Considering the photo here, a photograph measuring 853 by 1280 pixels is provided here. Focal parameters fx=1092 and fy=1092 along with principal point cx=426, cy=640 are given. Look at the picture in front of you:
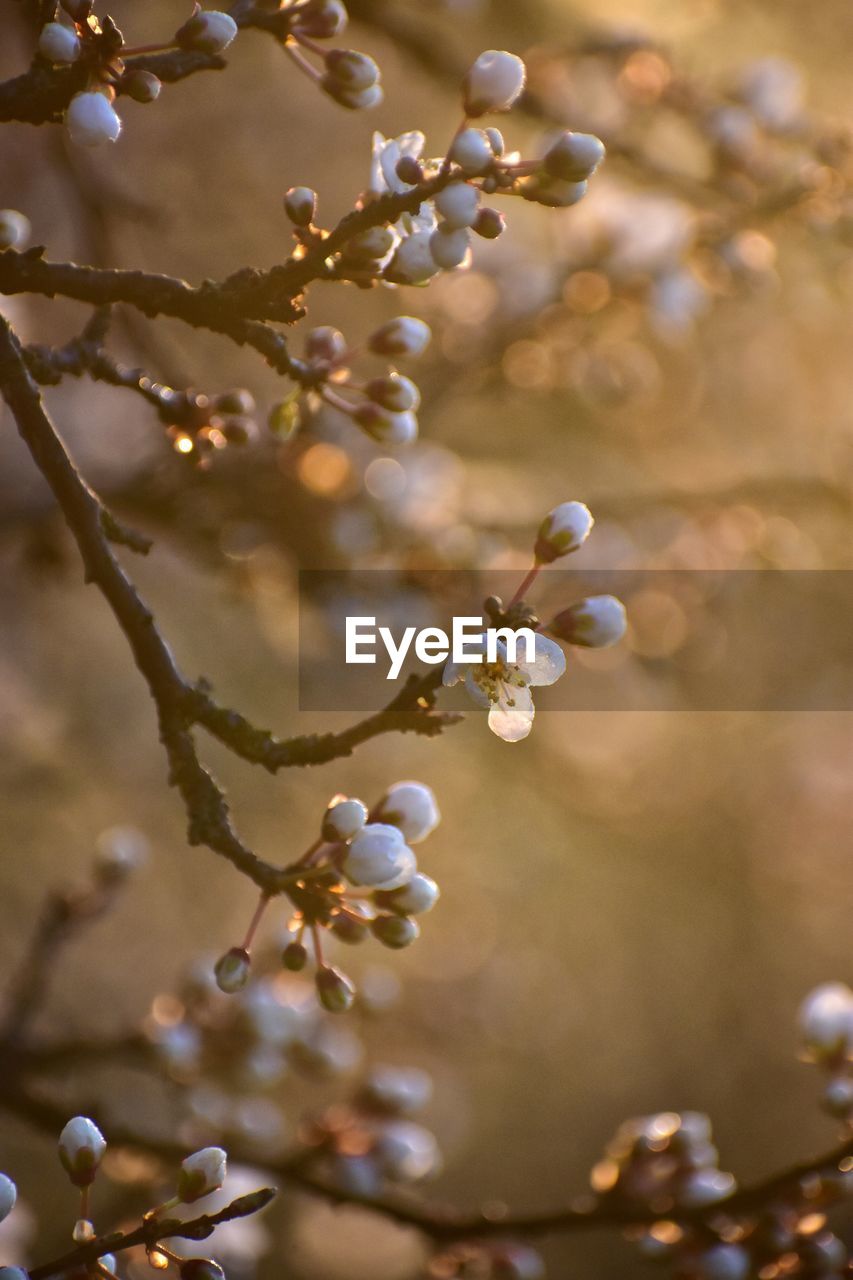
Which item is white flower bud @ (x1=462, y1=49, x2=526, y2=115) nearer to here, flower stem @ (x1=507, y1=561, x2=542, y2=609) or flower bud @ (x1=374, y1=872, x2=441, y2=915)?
flower stem @ (x1=507, y1=561, x2=542, y2=609)

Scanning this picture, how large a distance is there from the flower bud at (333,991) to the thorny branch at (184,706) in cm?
16

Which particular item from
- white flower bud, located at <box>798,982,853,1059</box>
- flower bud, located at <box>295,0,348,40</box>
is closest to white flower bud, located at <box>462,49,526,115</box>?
flower bud, located at <box>295,0,348,40</box>

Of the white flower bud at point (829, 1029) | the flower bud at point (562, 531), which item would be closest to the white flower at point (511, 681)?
the flower bud at point (562, 531)

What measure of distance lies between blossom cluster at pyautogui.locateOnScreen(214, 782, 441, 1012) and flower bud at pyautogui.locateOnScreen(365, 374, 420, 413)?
48 cm

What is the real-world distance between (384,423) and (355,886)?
0.59 metres

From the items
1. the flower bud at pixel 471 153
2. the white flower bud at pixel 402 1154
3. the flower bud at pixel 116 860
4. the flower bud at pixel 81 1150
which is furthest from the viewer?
the flower bud at pixel 116 860

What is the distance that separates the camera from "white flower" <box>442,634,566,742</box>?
3.71 ft

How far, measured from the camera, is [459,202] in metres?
1.08

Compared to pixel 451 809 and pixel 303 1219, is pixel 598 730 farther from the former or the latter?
pixel 303 1219

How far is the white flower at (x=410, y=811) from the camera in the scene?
1.28m

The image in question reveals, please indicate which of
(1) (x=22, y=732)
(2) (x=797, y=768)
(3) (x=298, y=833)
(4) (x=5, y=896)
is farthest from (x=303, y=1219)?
(2) (x=797, y=768)

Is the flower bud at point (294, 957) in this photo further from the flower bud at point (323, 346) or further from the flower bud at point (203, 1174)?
the flower bud at point (323, 346)

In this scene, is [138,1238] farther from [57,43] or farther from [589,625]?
[57,43]

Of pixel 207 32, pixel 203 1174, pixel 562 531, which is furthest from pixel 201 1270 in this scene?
pixel 207 32
